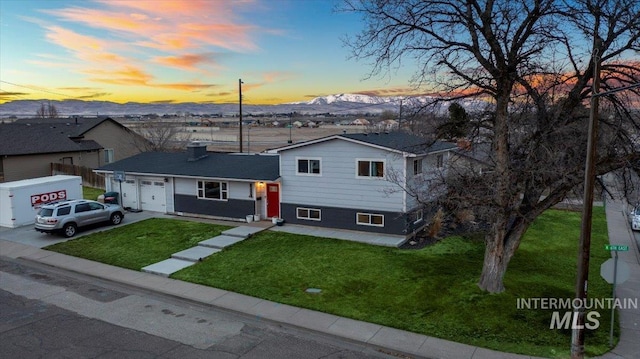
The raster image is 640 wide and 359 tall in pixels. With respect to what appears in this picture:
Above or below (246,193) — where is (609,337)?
below

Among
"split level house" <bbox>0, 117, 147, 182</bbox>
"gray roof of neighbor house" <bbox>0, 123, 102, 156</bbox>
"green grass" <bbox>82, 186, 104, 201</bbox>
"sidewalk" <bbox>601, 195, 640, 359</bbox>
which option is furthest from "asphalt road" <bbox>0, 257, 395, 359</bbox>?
"gray roof of neighbor house" <bbox>0, 123, 102, 156</bbox>

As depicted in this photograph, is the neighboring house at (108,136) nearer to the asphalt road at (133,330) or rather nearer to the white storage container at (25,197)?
the white storage container at (25,197)

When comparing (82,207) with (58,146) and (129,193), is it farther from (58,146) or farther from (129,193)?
(58,146)

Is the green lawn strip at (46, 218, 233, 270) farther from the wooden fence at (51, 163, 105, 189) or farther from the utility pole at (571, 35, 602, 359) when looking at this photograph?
the utility pole at (571, 35, 602, 359)

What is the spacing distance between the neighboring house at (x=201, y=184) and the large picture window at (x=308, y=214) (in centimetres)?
145

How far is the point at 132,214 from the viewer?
28.7m

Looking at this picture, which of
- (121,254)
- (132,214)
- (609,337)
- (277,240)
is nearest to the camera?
(609,337)

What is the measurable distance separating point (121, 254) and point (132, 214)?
8.94 metres

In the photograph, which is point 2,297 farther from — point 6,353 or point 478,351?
point 478,351

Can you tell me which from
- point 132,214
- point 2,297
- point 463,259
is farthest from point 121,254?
point 463,259

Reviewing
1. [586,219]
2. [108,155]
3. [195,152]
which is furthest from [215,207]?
[108,155]

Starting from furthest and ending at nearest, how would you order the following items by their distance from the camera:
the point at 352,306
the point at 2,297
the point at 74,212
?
the point at 74,212 → the point at 2,297 → the point at 352,306

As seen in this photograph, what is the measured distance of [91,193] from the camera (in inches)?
1387

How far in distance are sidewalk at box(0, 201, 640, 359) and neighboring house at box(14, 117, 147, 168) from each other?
28.2 metres
